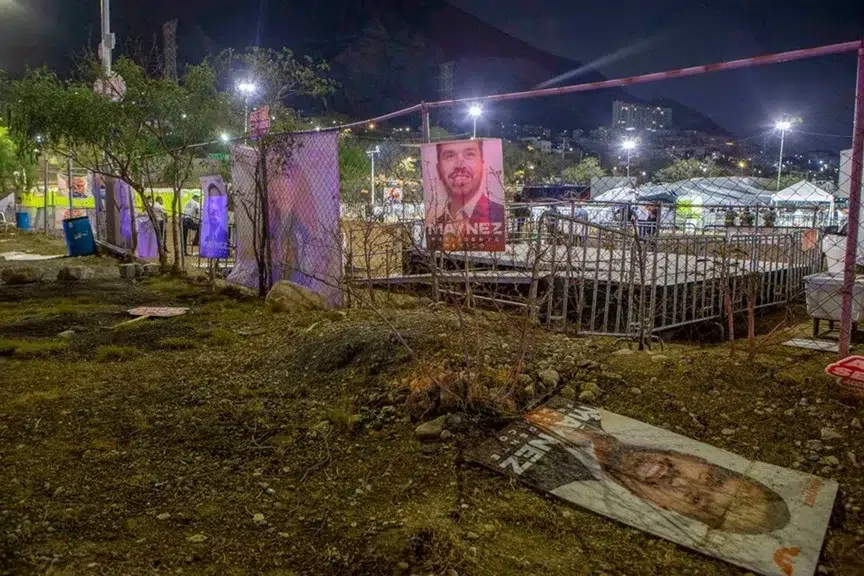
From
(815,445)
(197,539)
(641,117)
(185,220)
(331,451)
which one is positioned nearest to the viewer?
(197,539)

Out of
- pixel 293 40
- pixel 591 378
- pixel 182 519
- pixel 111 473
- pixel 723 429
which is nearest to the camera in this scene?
pixel 182 519

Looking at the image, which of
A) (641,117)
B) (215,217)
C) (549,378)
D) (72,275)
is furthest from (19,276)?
(641,117)

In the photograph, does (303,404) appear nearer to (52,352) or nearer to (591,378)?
(591,378)

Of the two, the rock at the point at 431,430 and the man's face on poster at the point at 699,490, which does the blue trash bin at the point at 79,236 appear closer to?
the rock at the point at 431,430

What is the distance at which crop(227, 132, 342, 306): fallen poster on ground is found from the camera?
294 inches

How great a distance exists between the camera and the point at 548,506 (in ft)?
9.61

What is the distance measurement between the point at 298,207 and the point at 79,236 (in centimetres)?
1009

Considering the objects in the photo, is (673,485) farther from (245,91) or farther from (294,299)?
(245,91)

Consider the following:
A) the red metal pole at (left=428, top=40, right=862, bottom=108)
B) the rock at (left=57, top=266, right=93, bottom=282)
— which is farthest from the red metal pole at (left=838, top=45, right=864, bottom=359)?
the rock at (left=57, top=266, right=93, bottom=282)

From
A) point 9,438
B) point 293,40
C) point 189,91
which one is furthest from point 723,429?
point 293,40

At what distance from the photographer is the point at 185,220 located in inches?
580

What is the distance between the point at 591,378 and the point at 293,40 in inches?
5654

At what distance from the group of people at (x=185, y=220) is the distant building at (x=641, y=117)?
11767 centimetres

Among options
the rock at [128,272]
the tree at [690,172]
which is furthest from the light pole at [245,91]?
the tree at [690,172]
